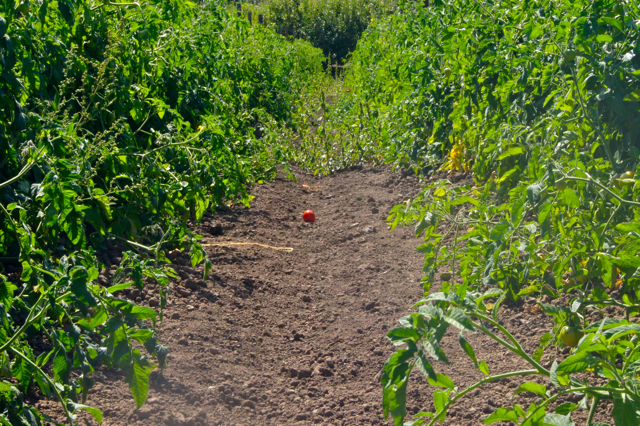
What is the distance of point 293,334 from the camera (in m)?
2.89

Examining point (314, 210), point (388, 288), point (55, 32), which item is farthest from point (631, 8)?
point (314, 210)

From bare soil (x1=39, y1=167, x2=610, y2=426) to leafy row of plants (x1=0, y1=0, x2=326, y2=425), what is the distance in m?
0.18

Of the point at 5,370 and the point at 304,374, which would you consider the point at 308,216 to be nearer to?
the point at 304,374

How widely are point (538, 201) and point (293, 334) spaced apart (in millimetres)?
1453

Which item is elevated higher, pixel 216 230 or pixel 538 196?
pixel 538 196

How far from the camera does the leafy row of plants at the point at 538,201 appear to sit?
1104mm

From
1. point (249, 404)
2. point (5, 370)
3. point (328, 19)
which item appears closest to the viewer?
point (5, 370)

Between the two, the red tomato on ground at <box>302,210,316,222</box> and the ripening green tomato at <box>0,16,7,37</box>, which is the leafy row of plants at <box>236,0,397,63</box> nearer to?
the red tomato on ground at <box>302,210,316,222</box>

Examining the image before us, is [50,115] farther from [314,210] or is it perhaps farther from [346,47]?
[346,47]

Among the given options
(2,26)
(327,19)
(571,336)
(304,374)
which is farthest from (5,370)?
(327,19)

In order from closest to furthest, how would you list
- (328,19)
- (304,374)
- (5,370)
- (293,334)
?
(5,370) < (304,374) < (293,334) < (328,19)

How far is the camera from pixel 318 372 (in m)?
2.50

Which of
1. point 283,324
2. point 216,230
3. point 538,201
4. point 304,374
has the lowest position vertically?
point 216,230

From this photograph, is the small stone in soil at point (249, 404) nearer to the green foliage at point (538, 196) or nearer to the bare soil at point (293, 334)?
the bare soil at point (293, 334)
